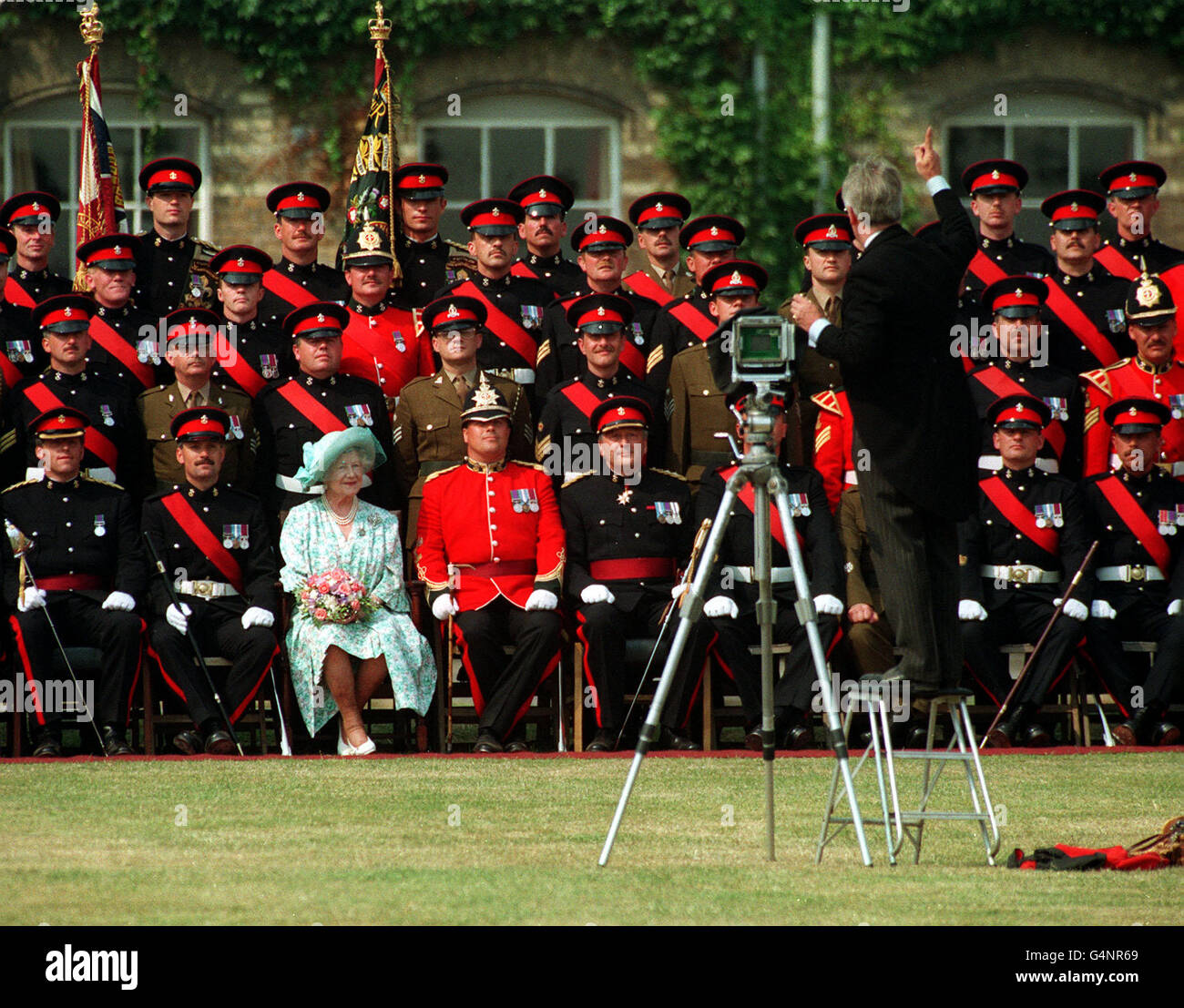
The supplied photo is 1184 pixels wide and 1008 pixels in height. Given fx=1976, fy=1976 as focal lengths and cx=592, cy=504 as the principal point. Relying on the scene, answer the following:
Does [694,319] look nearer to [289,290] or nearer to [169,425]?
[289,290]

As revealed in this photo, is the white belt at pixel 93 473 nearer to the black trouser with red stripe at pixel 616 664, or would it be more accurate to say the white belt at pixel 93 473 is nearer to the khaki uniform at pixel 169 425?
the khaki uniform at pixel 169 425

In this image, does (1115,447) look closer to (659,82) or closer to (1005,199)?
(1005,199)

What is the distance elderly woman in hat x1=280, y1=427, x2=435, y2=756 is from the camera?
27.8 feet

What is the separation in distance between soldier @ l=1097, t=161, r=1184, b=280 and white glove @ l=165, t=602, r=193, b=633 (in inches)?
199

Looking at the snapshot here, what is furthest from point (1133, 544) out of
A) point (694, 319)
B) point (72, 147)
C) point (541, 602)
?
point (72, 147)

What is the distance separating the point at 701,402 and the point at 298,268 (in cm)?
231

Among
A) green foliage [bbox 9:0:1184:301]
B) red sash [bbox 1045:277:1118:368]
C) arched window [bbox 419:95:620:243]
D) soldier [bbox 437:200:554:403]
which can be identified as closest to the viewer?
soldier [bbox 437:200:554:403]

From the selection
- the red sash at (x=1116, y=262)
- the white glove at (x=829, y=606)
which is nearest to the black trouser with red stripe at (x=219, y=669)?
the white glove at (x=829, y=606)

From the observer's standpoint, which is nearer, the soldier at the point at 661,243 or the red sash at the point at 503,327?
the red sash at the point at 503,327

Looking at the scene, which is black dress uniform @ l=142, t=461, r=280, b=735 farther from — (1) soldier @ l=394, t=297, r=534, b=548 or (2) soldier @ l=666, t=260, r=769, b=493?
(2) soldier @ l=666, t=260, r=769, b=493

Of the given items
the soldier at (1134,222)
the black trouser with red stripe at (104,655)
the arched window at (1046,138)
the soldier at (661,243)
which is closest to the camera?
the black trouser with red stripe at (104,655)

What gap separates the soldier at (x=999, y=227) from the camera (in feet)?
33.3

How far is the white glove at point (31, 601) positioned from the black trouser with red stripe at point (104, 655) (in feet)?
0.07

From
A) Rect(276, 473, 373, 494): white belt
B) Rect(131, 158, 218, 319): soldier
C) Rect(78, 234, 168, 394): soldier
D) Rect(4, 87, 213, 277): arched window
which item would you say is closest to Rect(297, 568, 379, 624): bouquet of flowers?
Rect(276, 473, 373, 494): white belt
